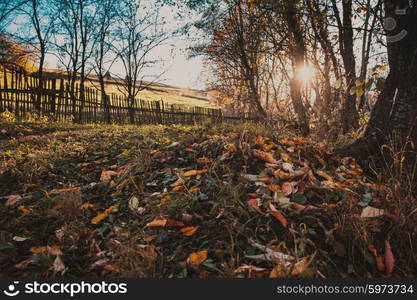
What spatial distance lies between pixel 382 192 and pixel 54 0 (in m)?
13.7

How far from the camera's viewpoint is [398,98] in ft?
9.50

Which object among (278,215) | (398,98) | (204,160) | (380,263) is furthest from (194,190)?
(398,98)

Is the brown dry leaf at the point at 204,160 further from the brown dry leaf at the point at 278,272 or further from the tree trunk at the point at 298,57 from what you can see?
the tree trunk at the point at 298,57

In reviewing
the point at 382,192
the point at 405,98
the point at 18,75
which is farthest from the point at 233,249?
the point at 18,75

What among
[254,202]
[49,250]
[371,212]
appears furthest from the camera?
[254,202]

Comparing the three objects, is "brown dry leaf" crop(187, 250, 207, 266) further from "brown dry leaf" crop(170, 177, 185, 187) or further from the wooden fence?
the wooden fence

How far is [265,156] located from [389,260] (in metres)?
1.39

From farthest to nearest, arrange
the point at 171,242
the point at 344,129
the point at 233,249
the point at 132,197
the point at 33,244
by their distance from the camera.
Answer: the point at 344,129 → the point at 132,197 → the point at 33,244 → the point at 171,242 → the point at 233,249

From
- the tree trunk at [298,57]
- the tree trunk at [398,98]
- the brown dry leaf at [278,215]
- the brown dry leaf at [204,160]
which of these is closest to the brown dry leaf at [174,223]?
the brown dry leaf at [278,215]

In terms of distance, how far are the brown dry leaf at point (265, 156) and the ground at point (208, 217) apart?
0.02 m

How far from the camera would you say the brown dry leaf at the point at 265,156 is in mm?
2731

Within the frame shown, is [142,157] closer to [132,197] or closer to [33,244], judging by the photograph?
[132,197]

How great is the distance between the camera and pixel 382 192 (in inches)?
85.3

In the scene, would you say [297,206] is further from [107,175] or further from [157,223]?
[107,175]
